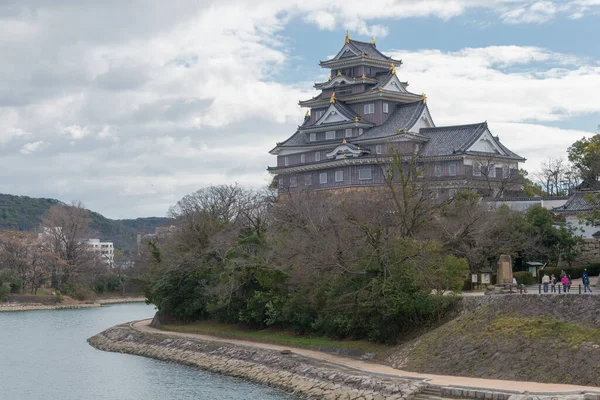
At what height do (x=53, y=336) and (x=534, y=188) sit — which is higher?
(x=534, y=188)

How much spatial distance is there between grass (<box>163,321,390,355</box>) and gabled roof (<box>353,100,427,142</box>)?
78.8ft

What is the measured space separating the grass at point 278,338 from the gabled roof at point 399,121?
24.0 m

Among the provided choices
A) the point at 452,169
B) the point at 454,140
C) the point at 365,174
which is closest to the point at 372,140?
the point at 365,174

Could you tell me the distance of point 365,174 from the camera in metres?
63.2

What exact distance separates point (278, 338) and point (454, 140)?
28.9 metres

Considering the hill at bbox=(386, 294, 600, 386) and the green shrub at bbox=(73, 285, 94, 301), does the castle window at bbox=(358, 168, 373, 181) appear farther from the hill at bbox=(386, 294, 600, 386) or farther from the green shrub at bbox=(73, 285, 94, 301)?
the green shrub at bbox=(73, 285, 94, 301)

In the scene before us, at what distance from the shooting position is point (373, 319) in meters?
33.5

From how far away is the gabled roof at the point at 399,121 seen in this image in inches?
2511

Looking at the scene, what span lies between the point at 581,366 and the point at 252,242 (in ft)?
69.1

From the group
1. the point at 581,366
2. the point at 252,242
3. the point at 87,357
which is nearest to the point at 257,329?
the point at 252,242

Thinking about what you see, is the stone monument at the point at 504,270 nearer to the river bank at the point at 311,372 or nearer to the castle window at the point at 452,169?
the river bank at the point at 311,372

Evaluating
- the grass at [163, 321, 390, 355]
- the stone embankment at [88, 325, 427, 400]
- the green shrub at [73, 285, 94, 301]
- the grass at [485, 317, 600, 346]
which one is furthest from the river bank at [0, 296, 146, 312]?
the grass at [485, 317, 600, 346]

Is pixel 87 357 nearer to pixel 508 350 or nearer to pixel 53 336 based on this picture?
pixel 53 336

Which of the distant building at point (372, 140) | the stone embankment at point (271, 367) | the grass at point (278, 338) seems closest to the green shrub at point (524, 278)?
the grass at point (278, 338)
